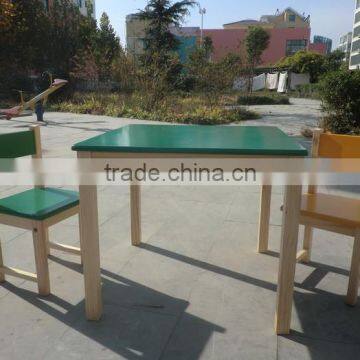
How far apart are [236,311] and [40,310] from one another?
1.12 meters

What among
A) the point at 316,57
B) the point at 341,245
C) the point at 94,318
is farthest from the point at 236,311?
the point at 316,57

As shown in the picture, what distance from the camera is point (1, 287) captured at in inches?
96.0

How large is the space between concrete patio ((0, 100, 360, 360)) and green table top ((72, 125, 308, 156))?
0.94 meters

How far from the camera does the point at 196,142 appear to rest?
79.4 inches

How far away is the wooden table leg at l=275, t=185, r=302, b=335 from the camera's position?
1874 mm

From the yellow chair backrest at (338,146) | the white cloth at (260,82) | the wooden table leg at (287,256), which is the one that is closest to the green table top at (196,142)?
the wooden table leg at (287,256)

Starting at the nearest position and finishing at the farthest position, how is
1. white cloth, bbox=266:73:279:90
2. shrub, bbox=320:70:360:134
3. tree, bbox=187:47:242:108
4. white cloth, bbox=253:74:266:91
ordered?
shrub, bbox=320:70:360:134 < tree, bbox=187:47:242:108 < white cloth, bbox=253:74:266:91 < white cloth, bbox=266:73:279:90

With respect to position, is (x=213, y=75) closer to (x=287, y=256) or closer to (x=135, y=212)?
(x=135, y=212)

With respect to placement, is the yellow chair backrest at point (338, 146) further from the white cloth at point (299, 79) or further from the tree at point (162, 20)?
the white cloth at point (299, 79)

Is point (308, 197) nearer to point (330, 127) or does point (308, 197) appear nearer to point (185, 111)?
point (330, 127)

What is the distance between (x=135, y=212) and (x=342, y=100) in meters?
5.89

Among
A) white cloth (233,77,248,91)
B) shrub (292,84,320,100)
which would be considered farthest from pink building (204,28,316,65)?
white cloth (233,77,248,91)

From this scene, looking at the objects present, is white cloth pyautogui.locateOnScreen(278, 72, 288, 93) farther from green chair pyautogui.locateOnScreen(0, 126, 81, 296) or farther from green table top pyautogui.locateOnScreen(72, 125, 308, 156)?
green chair pyautogui.locateOnScreen(0, 126, 81, 296)

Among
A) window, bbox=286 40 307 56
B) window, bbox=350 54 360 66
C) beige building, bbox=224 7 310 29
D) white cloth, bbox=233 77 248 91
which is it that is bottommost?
white cloth, bbox=233 77 248 91
